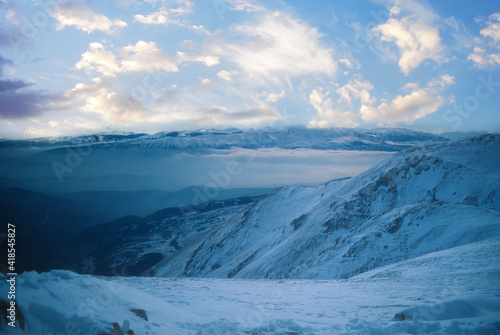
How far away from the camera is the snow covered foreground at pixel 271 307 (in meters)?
7.93

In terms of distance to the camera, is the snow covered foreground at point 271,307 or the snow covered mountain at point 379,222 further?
the snow covered mountain at point 379,222

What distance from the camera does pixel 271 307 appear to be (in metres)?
12.9

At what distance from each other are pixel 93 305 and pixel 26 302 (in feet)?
6.31

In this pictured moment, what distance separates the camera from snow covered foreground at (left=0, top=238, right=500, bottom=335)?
7.93 meters

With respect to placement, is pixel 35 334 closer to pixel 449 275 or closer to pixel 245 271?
pixel 449 275

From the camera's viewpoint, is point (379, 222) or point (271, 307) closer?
point (271, 307)

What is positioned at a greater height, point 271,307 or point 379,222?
point 271,307

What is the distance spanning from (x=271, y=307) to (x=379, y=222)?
3622cm

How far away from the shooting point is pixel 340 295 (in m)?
14.8

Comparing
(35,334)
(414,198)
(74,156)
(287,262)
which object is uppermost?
(74,156)

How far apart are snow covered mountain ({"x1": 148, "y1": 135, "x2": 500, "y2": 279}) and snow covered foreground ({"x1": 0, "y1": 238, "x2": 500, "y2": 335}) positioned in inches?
796

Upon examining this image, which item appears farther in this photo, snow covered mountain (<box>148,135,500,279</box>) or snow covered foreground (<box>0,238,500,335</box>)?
snow covered mountain (<box>148,135,500,279</box>)

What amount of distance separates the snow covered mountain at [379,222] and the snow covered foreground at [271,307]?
66.3ft

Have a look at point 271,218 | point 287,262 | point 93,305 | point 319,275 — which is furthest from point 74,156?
point 271,218
